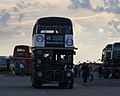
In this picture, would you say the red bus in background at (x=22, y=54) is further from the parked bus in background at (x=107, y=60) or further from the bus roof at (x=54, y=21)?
the bus roof at (x=54, y=21)

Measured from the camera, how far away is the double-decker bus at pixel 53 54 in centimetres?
3081

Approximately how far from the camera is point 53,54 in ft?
103

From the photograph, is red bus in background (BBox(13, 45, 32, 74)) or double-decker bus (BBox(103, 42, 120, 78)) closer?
double-decker bus (BBox(103, 42, 120, 78))

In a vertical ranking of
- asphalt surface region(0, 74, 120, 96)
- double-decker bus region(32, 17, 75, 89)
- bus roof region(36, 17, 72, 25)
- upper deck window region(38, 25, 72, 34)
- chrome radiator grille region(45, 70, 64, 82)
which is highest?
bus roof region(36, 17, 72, 25)

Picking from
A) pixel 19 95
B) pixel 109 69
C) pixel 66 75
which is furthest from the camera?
pixel 109 69

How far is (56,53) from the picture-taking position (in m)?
31.4

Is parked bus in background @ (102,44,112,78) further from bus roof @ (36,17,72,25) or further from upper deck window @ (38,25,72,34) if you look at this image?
upper deck window @ (38,25,72,34)

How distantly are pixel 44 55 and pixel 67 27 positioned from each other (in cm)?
242

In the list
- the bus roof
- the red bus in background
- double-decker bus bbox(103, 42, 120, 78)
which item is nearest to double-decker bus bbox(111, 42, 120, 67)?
double-decker bus bbox(103, 42, 120, 78)

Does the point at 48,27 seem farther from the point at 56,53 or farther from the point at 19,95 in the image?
the point at 19,95

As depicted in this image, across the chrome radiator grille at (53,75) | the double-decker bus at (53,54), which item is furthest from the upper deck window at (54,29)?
the chrome radiator grille at (53,75)

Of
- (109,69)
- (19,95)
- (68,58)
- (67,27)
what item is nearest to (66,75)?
(68,58)

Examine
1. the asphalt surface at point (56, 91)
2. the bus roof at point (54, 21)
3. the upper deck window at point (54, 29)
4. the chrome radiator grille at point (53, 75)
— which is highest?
the bus roof at point (54, 21)

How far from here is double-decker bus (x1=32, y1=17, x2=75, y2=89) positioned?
101 ft
